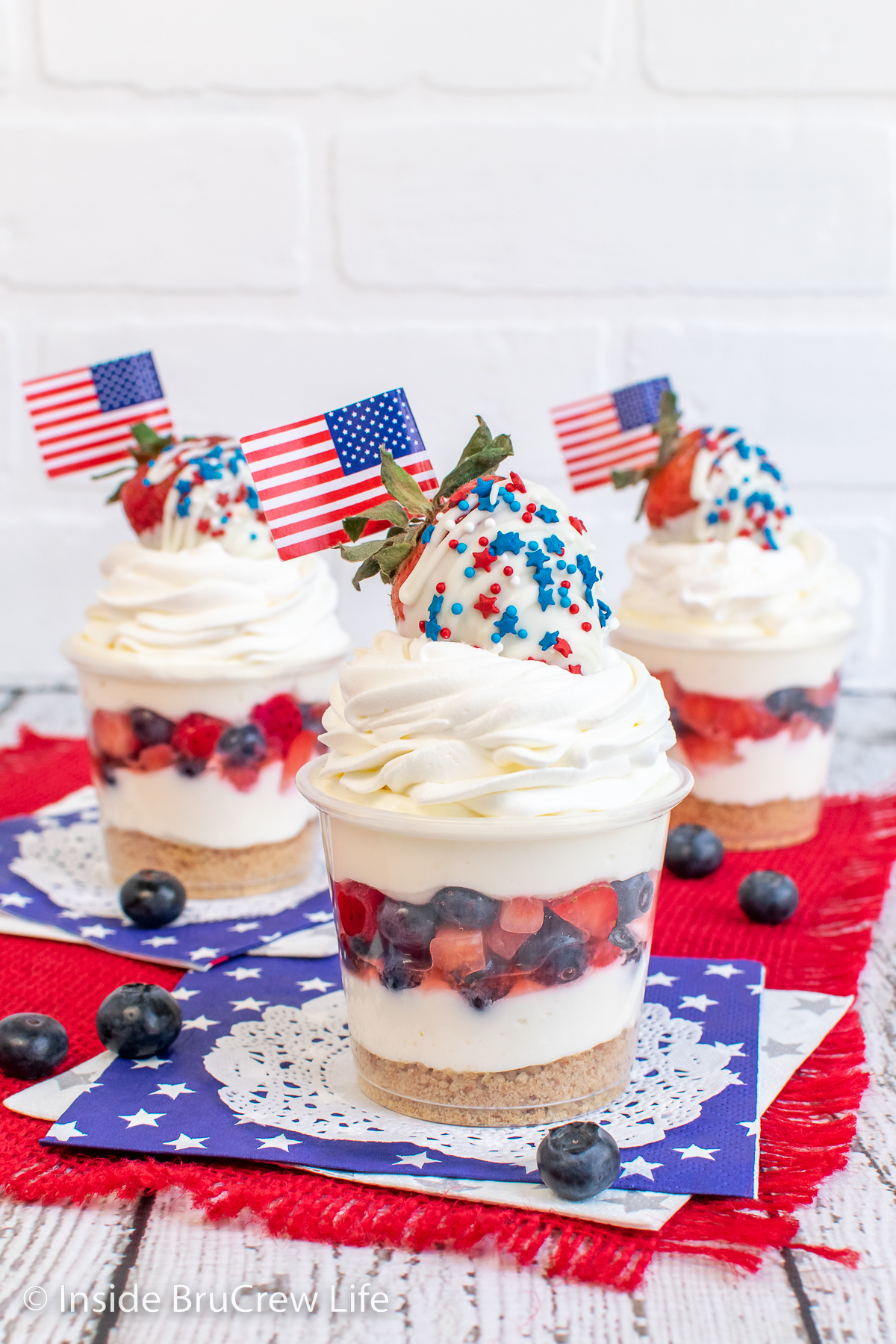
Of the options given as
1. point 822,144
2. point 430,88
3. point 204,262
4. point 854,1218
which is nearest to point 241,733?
point 854,1218

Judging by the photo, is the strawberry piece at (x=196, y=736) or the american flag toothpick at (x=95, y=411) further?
the american flag toothpick at (x=95, y=411)

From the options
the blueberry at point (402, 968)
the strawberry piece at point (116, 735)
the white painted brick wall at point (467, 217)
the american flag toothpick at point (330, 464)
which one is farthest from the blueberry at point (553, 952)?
the white painted brick wall at point (467, 217)

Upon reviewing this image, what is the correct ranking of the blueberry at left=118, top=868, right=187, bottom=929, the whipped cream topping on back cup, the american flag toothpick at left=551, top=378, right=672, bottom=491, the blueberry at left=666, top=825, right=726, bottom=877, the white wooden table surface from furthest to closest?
the american flag toothpick at left=551, top=378, right=672, bottom=491
the whipped cream topping on back cup
the blueberry at left=666, top=825, right=726, bottom=877
the blueberry at left=118, top=868, right=187, bottom=929
the white wooden table surface

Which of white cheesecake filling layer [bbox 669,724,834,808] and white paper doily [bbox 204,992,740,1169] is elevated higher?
white paper doily [bbox 204,992,740,1169]

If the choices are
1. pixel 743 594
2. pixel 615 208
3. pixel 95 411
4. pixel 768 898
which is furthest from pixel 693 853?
pixel 615 208

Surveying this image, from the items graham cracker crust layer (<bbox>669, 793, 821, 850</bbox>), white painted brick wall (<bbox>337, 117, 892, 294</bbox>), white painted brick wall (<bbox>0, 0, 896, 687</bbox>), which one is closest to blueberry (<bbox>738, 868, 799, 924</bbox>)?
graham cracker crust layer (<bbox>669, 793, 821, 850</bbox>)

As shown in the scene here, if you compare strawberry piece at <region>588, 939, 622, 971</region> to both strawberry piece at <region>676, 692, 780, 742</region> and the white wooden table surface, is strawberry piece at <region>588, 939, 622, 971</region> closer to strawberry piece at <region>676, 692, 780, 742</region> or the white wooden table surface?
the white wooden table surface

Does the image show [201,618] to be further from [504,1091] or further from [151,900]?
[504,1091]

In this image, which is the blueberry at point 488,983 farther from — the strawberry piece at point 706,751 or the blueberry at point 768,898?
the strawberry piece at point 706,751
